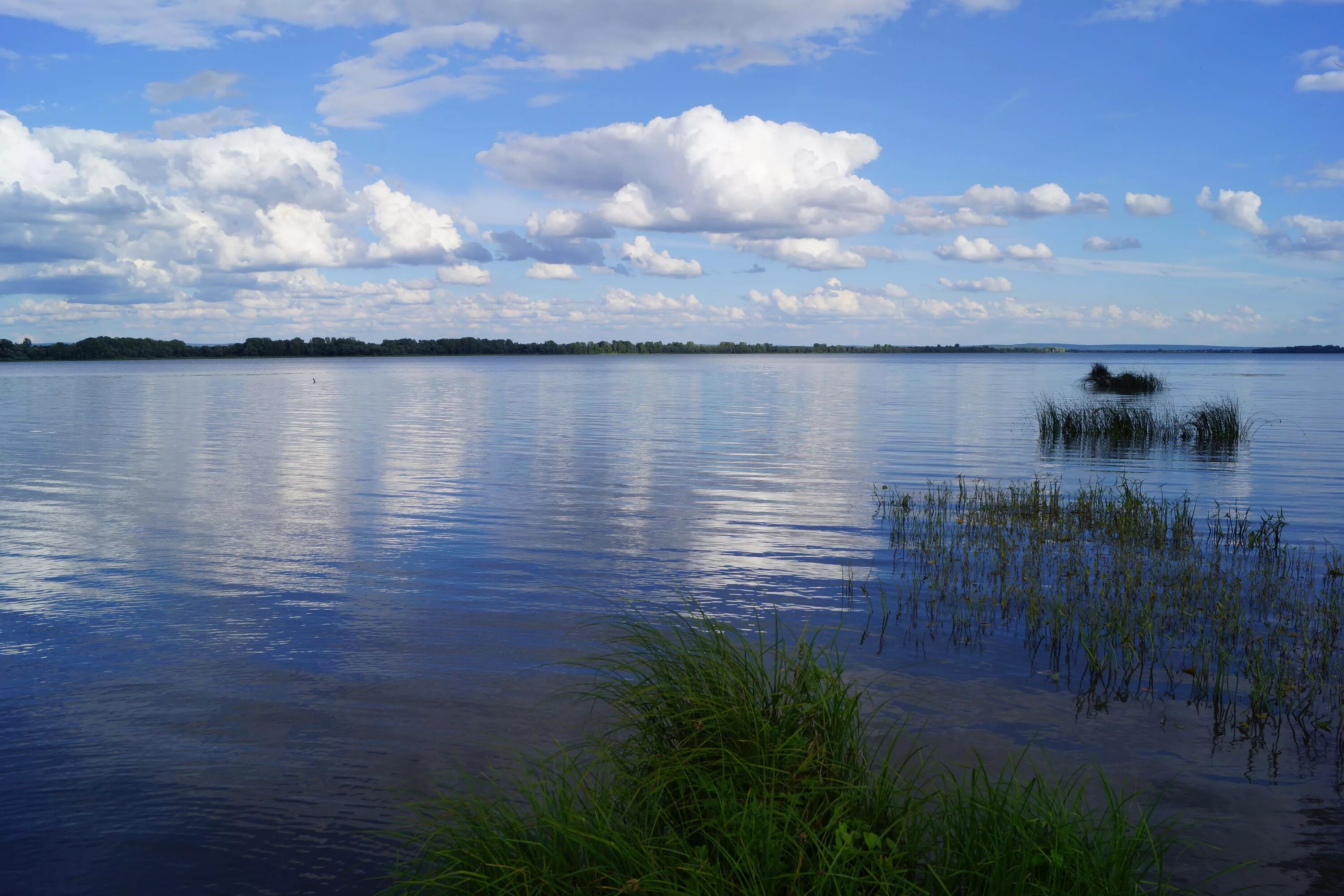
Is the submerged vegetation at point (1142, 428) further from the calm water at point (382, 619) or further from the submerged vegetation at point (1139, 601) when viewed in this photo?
the submerged vegetation at point (1139, 601)

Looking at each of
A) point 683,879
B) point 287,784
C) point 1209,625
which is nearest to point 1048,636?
point 1209,625

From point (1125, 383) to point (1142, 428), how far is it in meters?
36.5

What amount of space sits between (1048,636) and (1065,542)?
6.03 metres

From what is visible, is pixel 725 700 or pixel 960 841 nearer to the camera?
pixel 960 841

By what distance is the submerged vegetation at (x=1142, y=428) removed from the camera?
36500 mm

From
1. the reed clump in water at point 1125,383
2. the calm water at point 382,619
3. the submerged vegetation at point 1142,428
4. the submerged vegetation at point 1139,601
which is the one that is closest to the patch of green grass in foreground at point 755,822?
the calm water at point 382,619

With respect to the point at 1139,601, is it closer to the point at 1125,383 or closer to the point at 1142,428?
the point at 1142,428

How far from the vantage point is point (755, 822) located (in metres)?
5.48

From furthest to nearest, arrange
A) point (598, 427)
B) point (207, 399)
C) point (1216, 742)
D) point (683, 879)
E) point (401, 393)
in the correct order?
point (401, 393), point (207, 399), point (598, 427), point (1216, 742), point (683, 879)

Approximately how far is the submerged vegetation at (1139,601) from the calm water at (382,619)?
2.59ft

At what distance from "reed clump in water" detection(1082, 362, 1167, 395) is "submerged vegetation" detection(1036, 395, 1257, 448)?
29.0m

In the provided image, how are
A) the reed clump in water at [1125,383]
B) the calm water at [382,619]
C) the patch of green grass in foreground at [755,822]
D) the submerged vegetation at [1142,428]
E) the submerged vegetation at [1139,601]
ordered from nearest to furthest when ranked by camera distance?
the patch of green grass in foreground at [755,822], the calm water at [382,619], the submerged vegetation at [1139,601], the submerged vegetation at [1142,428], the reed clump in water at [1125,383]

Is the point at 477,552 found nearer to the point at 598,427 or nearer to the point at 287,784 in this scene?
the point at 287,784

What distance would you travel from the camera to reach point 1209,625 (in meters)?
12.5
